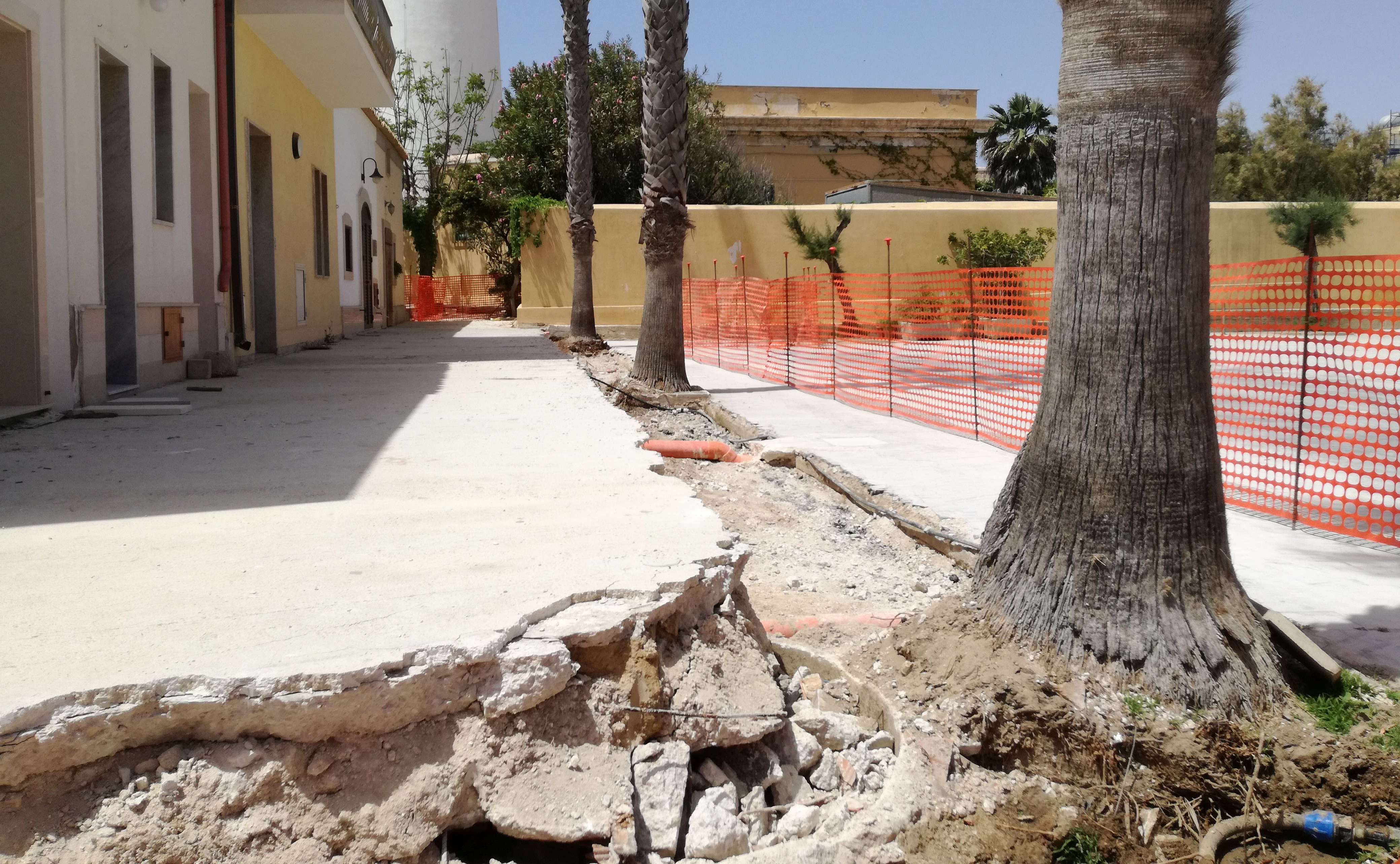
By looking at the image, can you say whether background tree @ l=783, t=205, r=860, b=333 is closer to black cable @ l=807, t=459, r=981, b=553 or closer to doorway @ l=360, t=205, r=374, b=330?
doorway @ l=360, t=205, r=374, b=330

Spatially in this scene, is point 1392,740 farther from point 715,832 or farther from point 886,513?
point 886,513

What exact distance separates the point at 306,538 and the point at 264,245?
40.8 feet

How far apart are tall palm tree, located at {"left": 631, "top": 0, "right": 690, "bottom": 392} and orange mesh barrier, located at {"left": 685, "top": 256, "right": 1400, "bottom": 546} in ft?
6.18

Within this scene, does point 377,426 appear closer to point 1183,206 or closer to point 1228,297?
point 1183,206

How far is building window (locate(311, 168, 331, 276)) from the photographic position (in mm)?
19047

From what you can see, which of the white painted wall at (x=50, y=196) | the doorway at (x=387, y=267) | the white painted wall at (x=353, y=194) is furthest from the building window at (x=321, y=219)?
the white painted wall at (x=50, y=196)

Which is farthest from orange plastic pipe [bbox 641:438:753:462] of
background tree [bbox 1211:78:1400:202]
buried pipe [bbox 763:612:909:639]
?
background tree [bbox 1211:78:1400:202]

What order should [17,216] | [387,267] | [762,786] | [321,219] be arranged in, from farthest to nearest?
[387,267] → [321,219] → [17,216] → [762,786]

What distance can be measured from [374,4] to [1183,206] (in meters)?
16.2

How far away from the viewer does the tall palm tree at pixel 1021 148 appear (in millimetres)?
40750

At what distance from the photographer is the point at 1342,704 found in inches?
120

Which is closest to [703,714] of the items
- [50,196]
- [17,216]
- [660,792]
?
[660,792]

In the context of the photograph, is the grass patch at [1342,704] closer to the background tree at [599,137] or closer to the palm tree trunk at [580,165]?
the palm tree trunk at [580,165]

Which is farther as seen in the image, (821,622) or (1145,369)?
(821,622)
